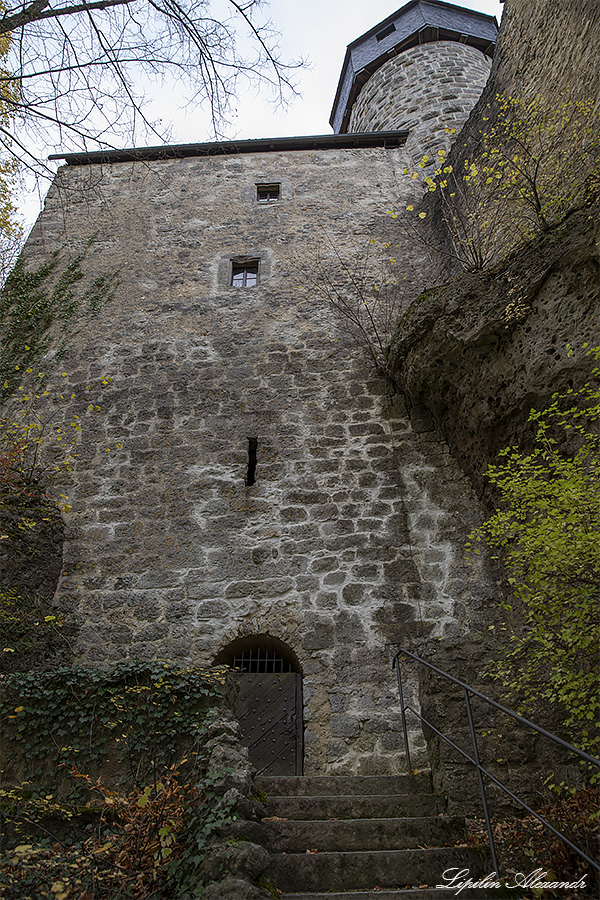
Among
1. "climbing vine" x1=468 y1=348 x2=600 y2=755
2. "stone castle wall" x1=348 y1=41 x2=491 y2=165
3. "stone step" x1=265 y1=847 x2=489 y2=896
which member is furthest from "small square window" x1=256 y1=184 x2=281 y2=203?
"stone step" x1=265 y1=847 x2=489 y2=896

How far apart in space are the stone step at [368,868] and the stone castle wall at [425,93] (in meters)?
10.3

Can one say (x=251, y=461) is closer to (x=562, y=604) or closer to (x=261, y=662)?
(x=261, y=662)

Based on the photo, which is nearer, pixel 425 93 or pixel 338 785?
pixel 338 785

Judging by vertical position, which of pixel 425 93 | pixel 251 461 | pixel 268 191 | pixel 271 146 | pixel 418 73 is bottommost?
pixel 251 461

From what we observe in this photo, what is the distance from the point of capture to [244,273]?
8.68 metres

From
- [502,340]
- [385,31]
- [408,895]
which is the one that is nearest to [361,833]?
[408,895]

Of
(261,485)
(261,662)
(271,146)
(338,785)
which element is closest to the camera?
(338,785)

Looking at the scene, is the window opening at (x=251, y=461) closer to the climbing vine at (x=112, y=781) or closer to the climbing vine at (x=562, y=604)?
the climbing vine at (x=112, y=781)

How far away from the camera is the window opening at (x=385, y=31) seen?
14280mm

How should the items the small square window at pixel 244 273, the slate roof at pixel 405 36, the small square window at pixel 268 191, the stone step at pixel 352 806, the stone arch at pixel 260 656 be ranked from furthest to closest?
the slate roof at pixel 405 36 → the small square window at pixel 268 191 → the small square window at pixel 244 273 → the stone arch at pixel 260 656 → the stone step at pixel 352 806

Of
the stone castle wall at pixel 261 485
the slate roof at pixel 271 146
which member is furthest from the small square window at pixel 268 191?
the slate roof at pixel 271 146

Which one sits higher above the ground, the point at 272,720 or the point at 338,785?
the point at 272,720

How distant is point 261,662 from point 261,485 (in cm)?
190

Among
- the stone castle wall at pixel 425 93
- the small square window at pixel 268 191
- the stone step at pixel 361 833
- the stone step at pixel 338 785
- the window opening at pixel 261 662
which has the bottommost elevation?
the stone step at pixel 361 833
